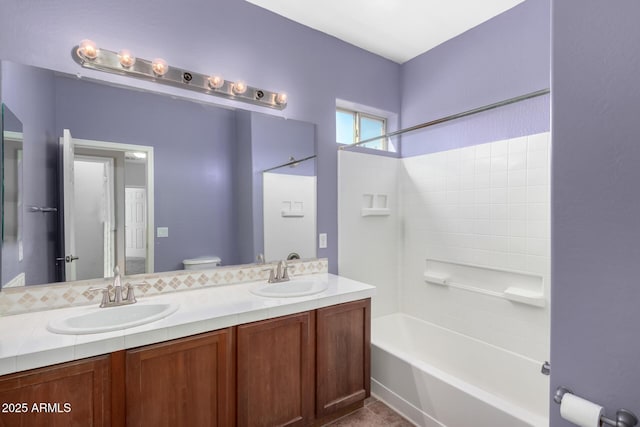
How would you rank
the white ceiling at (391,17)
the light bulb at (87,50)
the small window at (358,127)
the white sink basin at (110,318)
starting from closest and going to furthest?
the white sink basin at (110,318) → the light bulb at (87,50) → the white ceiling at (391,17) → the small window at (358,127)

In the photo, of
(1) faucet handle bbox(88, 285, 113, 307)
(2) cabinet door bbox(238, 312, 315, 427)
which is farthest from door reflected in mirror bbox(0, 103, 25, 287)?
(2) cabinet door bbox(238, 312, 315, 427)

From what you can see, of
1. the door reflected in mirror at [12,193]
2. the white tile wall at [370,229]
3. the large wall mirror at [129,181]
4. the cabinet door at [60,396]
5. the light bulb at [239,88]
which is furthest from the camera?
the white tile wall at [370,229]

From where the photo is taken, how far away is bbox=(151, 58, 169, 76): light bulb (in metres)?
1.84

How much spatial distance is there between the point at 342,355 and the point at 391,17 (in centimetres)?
248

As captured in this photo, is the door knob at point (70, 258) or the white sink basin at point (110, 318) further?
A: the door knob at point (70, 258)

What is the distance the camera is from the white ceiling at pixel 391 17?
2.23 metres

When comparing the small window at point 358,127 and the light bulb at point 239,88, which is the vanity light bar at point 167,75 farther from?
the small window at point 358,127

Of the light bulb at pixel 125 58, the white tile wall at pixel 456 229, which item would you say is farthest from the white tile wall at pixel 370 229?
the light bulb at pixel 125 58

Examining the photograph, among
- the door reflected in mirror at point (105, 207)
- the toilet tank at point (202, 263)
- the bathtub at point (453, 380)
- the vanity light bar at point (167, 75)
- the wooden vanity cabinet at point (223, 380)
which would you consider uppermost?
the vanity light bar at point (167, 75)

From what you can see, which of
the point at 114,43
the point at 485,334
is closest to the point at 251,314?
the point at 114,43

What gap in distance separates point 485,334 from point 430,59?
2.45 meters

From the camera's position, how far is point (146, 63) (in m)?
1.84

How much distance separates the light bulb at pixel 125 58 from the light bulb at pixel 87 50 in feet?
0.38

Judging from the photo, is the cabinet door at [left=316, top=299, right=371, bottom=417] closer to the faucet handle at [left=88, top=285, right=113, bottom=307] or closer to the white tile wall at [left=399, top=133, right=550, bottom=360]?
the white tile wall at [left=399, top=133, right=550, bottom=360]
